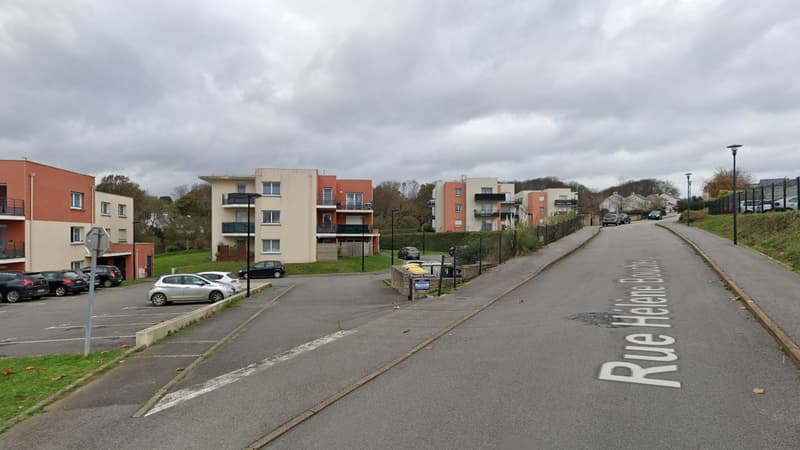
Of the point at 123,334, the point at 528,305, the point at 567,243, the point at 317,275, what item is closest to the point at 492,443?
the point at 528,305

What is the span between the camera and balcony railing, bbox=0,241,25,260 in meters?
29.6

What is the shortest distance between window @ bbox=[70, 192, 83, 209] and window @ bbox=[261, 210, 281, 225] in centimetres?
1408

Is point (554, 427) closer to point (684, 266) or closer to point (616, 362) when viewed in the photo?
point (616, 362)

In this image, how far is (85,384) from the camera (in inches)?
303

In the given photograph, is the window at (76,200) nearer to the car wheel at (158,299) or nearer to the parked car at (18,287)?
the parked car at (18,287)

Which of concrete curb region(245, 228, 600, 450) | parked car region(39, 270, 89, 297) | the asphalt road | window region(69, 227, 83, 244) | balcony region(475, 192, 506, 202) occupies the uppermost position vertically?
balcony region(475, 192, 506, 202)

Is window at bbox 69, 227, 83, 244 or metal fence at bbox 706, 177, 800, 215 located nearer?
metal fence at bbox 706, 177, 800, 215

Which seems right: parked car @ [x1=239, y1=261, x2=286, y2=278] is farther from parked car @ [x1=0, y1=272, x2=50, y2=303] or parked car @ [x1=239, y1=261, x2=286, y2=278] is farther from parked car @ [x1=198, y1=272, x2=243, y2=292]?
parked car @ [x1=0, y1=272, x2=50, y2=303]

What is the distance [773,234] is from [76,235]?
43416mm

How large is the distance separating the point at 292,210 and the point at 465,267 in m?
28.6

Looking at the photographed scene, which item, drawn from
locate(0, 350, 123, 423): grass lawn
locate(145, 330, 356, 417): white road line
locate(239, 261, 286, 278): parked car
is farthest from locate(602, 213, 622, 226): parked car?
locate(0, 350, 123, 423): grass lawn

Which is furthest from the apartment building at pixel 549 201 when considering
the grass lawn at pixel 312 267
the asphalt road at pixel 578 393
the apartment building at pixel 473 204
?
the asphalt road at pixel 578 393

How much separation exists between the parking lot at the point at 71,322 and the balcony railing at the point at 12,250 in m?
5.90

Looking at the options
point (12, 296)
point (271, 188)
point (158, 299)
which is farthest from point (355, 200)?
point (158, 299)
